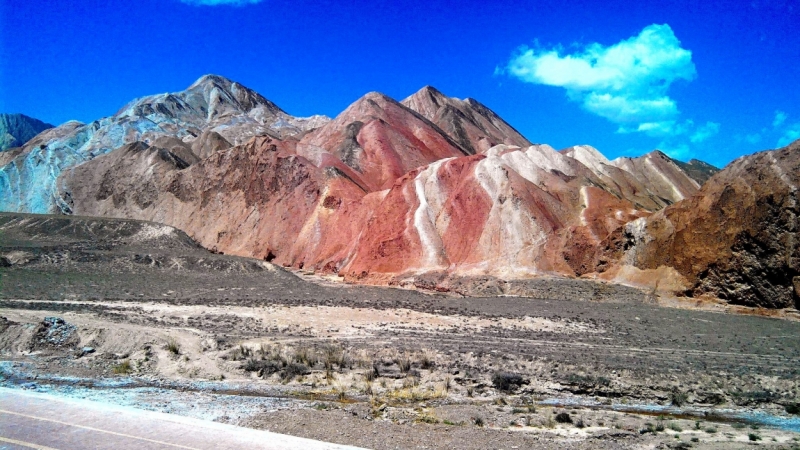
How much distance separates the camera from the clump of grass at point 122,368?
1649 cm

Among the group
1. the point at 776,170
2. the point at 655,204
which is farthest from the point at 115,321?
the point at 655,204

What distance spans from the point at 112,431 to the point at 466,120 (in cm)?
11964

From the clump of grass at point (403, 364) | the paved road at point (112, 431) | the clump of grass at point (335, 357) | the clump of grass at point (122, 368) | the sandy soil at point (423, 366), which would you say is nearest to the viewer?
the paved road at point (112, 431)

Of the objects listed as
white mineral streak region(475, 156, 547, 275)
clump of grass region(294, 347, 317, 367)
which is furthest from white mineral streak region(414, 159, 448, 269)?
clump of grass region(294, 347, 317, 367)

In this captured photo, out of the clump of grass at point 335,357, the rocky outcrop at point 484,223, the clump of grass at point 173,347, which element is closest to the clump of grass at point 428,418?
the clump of grass at point 335,357

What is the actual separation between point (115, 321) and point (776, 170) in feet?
119

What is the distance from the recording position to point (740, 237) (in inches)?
1287

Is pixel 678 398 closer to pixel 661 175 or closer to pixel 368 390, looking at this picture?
pixel 368 390

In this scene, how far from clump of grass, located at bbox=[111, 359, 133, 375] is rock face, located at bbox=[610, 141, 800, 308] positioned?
31248 millimetres

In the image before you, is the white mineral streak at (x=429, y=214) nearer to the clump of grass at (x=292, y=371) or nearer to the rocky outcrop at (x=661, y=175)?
the clump of grass at (x=292, y=371)

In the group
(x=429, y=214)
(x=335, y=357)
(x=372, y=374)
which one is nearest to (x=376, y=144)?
(x=429, y=214)

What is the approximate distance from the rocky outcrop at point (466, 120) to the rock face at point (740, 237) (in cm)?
7342

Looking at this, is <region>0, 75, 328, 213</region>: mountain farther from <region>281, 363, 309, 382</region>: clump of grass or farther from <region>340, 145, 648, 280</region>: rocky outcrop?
<region>281, 363, 309, 382</region>: clump of grass

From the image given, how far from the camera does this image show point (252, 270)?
4706 centimetres
